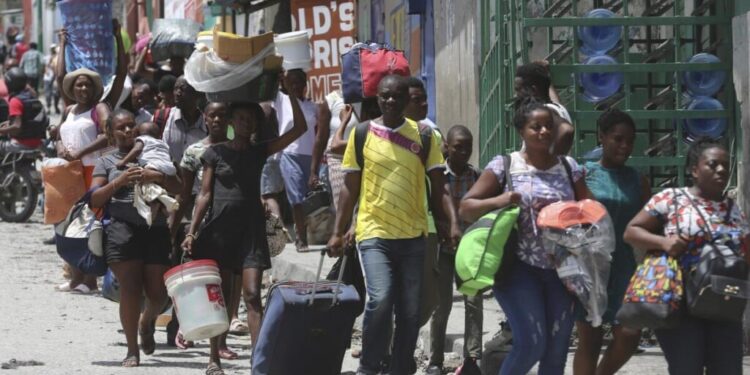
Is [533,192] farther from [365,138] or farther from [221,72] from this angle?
[221,72]

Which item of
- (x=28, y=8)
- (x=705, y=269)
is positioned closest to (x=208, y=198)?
(x=705, y=269)

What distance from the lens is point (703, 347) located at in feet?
22.0

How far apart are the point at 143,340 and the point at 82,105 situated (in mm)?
3284

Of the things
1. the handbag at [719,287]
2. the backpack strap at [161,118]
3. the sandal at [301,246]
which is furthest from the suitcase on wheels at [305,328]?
the sandal at [301,246]

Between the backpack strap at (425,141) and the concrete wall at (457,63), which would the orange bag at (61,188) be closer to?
the concrete wall at (457,63)

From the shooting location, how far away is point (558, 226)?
22.9 ft

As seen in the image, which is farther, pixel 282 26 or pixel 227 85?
pixel 282 26

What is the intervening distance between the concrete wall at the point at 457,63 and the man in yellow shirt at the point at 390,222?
509 centimetres

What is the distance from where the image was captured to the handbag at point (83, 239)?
974cm

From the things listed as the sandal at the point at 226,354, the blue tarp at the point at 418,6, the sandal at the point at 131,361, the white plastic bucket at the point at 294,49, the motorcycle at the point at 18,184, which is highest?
the blue tarp at the point at 418,6

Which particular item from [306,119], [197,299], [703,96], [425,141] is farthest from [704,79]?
[306,119]

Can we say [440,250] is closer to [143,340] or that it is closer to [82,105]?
[143,340]

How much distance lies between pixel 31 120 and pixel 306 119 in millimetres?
6505

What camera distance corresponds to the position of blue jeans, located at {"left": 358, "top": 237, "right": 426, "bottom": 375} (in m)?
8.08
